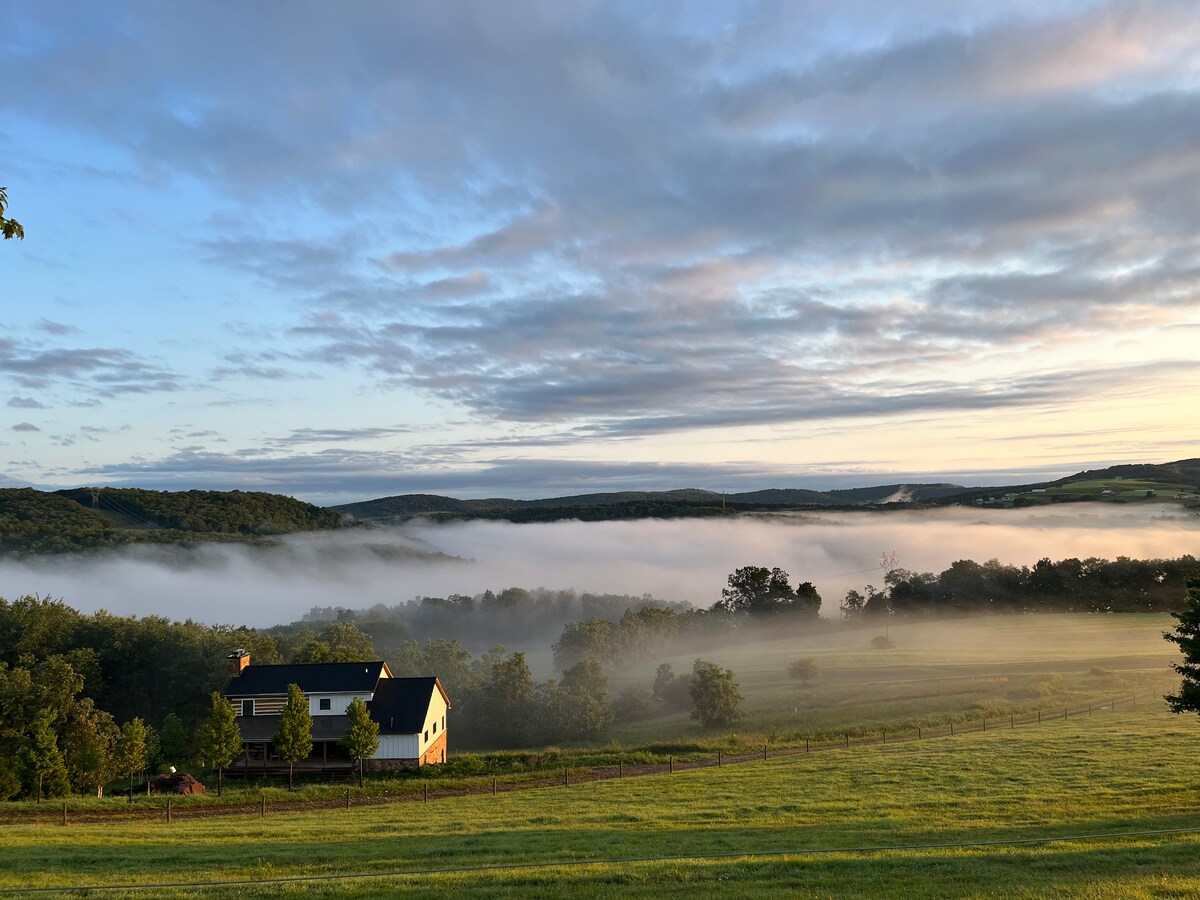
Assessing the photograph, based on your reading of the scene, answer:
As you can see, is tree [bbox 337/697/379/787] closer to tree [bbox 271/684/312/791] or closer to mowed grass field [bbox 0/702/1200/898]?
tree [bbox 271/684/312/791]

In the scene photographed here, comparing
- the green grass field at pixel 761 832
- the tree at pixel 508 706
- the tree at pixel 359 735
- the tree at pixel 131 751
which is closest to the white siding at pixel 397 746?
the tree at pixel 359 735

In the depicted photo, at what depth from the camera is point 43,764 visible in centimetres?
3950

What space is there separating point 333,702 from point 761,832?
1545 inches

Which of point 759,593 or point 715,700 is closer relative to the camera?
point 715,700

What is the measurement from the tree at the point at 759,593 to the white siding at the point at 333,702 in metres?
89.4

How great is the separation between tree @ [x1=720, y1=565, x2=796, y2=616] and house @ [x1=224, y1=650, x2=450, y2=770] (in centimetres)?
8585

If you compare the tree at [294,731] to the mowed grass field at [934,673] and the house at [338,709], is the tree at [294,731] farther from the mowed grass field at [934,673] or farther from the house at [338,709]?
the mowed grass field at [934,673]

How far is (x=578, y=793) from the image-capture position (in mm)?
35625

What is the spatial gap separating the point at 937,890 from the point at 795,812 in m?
12.6

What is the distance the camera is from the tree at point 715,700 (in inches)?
2435

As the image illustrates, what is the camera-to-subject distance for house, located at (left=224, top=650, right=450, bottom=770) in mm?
51219

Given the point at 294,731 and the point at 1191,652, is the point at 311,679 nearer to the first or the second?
the point at 294,731

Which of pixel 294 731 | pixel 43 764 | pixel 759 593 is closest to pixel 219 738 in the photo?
pixel 294 731

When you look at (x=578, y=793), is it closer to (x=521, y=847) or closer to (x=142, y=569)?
(x=521, y=847)
